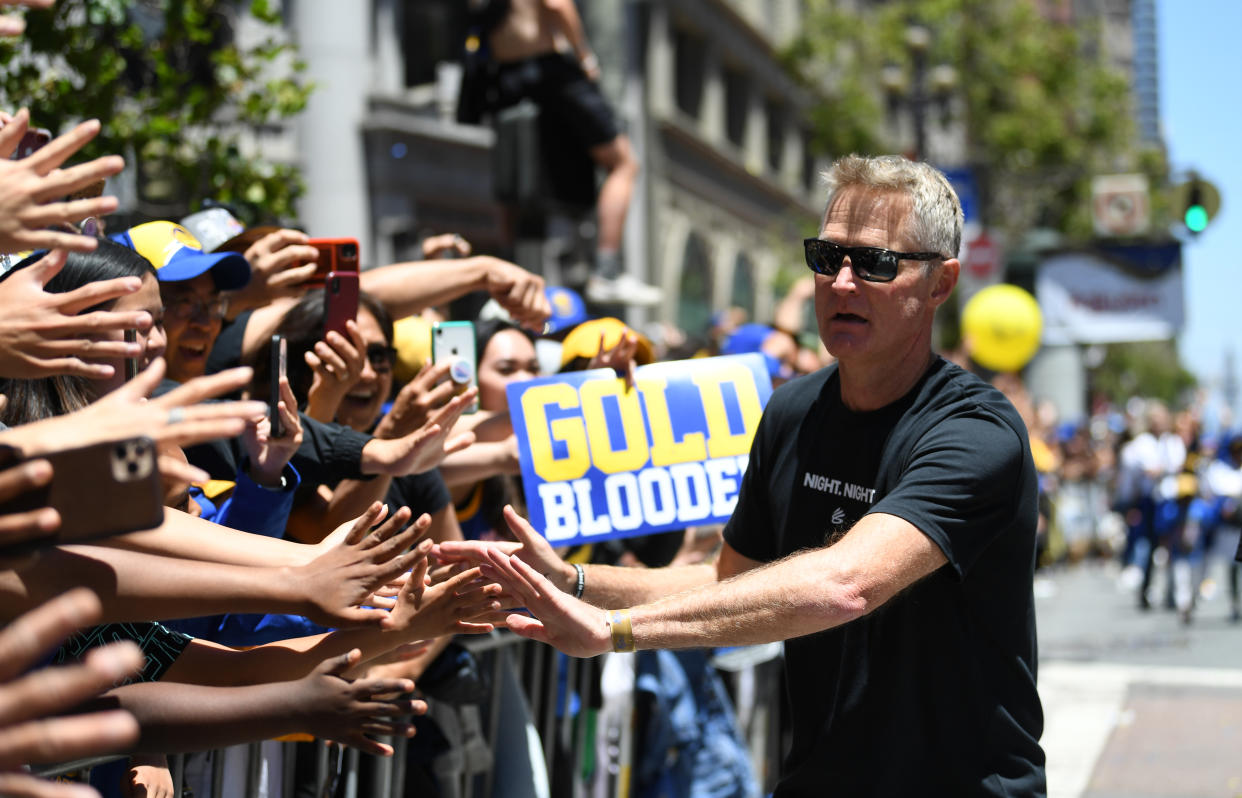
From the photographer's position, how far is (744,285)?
32.1 metres

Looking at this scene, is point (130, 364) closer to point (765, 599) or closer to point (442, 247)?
point (765, 599)

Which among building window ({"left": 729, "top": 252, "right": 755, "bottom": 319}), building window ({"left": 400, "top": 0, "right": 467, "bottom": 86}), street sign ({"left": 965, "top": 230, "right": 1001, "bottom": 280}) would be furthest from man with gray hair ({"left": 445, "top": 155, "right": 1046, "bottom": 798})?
building window ({"left": 729, "top": 252, "right": 755, "bottom": 319})

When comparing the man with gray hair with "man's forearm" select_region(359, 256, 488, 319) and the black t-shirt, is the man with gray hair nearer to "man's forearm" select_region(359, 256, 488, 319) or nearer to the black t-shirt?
the black t-shirt

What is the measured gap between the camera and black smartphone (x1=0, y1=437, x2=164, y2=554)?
183cm

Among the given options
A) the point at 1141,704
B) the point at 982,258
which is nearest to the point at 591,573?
the point at 1141,704

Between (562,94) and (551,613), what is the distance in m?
4.77

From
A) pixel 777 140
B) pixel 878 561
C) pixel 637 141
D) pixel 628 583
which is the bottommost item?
pixel 628 583

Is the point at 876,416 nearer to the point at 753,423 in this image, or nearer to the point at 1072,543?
the point at 753,423

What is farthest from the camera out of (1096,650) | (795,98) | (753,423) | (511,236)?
(795,98)

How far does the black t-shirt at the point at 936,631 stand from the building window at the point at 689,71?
26.1 meters

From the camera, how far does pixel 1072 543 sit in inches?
949

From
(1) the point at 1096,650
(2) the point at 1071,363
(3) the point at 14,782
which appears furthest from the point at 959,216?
(2) the point at 1071,363

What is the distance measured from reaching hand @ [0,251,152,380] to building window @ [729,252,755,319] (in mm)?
28470

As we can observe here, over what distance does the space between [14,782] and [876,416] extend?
6.45 ft
